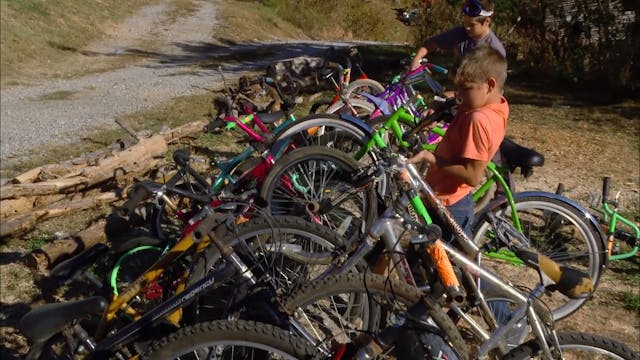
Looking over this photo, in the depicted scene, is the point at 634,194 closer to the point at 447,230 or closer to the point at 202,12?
the point at 447,230

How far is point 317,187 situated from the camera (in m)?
4.13

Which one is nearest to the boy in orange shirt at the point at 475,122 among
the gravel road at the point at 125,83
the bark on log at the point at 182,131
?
the bark on log at the point at 182,131

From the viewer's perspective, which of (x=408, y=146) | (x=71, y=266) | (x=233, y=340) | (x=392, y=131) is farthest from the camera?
(x=392, y=131)

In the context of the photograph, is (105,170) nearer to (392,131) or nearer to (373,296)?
(392,131)

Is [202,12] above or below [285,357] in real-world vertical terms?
below

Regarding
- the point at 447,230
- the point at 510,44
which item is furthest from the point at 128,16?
the point at 447,230

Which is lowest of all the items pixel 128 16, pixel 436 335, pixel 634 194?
pixel 128 16

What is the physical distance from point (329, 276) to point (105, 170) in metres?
4.03

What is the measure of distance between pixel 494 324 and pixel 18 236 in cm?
408

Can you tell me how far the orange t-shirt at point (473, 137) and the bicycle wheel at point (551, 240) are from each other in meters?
0.82

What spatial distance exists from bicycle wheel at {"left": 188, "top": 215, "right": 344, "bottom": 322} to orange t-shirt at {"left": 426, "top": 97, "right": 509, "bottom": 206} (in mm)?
771

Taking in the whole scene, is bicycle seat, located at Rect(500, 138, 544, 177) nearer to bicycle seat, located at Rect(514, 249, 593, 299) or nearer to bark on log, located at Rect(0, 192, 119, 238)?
bicycle seat, located at Rect(514, 249, 593, 299)

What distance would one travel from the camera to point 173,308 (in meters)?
2.36

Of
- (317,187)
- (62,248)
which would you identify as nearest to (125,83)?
(62,248)
